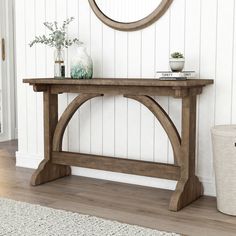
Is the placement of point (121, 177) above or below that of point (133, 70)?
below

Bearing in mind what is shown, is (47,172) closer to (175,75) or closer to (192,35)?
(175,75)

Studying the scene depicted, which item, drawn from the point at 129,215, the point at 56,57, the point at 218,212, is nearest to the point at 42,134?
the point at 56,57

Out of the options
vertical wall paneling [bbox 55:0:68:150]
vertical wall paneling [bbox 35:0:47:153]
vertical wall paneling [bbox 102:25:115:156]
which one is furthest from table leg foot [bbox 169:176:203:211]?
vertical wall paneling [bbox 35:0:47:153]

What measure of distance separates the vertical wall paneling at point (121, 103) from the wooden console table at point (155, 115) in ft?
0.75

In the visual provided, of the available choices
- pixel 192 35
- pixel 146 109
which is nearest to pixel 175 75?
pixel 192 35

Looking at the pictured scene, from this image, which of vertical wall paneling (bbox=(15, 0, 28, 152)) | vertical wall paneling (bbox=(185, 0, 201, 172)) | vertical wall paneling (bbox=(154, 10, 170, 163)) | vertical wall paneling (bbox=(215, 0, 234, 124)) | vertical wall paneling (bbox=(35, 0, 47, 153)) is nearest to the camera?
vertical wall paneling (bbox=(215, 0, 234, 124))

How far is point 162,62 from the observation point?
3129 millimetres

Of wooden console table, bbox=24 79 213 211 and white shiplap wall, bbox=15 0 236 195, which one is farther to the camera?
white shiplap wall, bbox=15 0 236 195

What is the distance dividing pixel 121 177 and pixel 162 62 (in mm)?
878

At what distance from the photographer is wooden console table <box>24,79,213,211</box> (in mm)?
2787

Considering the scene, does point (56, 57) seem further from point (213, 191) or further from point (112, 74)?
point (213, 191)

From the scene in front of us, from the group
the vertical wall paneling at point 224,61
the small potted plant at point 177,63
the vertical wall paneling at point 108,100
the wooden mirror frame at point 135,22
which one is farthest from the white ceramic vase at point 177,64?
the vertical wall paneling at point 108,100

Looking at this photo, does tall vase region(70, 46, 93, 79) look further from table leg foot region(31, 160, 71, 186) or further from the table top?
table leg foot region(31, 160, 71, 186)

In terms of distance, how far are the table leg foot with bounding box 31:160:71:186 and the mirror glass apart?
3.76 ft
